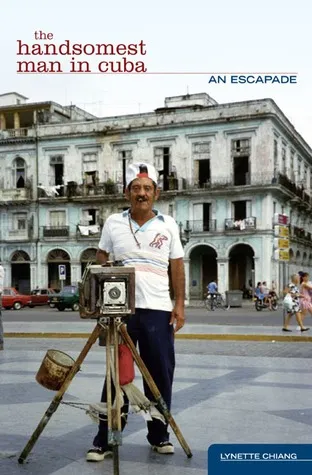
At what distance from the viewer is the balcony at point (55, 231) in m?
45.7

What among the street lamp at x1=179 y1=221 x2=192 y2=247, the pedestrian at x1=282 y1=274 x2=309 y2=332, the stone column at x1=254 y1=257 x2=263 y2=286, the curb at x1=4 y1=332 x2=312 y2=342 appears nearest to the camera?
the curb at x1=4 y1=332 x2=312 y2=342

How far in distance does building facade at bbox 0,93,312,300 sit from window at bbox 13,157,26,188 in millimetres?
70

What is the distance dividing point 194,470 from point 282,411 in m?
1.91

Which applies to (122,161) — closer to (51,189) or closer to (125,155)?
(125,155)

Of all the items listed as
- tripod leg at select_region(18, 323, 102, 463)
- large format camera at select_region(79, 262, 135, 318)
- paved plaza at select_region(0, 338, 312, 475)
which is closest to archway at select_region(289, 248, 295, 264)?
paved plaza at select_region(0, 338, 312, 475)

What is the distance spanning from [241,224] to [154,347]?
122 feet

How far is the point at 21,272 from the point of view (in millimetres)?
47281

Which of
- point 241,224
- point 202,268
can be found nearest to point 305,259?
Result: point 202,268

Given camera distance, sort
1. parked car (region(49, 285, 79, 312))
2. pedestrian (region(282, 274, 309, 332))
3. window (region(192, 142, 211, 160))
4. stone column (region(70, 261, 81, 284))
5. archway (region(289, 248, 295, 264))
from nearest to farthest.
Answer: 1. pedestrian (region(282, 274, 309, 332))
2. parked car (region(49, 285, 79, 312))
3. window (region(192, 142, 211, 160))
4. stone column (region(70, 261, 81, 284))
5. archway (region(289, 248, 295, 264))

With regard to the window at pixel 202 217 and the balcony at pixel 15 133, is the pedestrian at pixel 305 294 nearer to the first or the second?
the window at pixel 202 217

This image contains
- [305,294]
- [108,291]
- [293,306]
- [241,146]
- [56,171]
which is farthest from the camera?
[56,171]

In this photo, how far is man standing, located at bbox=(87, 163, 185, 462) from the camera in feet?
13.9

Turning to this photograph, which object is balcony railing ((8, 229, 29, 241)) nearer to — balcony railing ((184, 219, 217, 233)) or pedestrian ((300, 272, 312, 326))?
balcony railing ((184, 219, 217, 233))

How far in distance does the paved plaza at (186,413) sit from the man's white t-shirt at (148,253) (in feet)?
3.16
